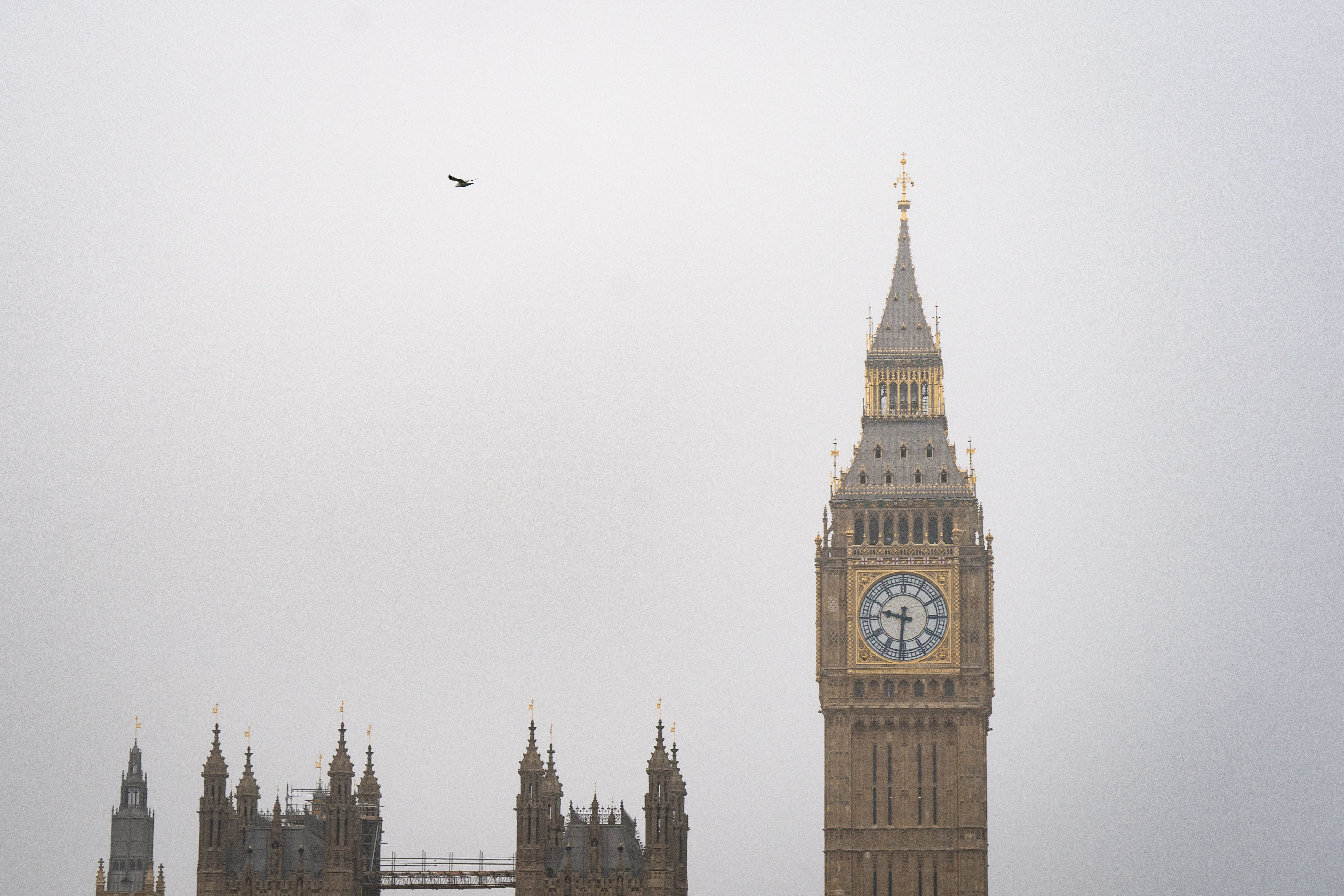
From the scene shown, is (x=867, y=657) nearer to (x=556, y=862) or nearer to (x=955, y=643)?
(x=955, y=643)

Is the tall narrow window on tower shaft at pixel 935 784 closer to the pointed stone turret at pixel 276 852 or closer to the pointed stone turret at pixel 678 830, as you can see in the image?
the pointed stone turret at pixel 678 830

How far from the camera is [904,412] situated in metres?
146

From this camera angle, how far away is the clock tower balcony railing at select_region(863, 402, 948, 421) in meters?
145

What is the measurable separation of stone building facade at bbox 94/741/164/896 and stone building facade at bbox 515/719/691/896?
794 inches

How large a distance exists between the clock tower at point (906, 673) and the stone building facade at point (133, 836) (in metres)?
32.2

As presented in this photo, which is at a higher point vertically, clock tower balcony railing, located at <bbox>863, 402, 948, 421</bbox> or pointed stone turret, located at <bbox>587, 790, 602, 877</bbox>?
clock tower balcony railing, located at <bbox>863, 402, 948, 421</bbox>

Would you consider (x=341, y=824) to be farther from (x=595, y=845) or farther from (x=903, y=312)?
(x=903, y=312)

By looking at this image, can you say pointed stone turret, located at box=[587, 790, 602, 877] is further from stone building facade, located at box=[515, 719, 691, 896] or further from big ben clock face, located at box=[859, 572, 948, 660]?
big ben clock face, located at box=[859, 572, 948, 660]

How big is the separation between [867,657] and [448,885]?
2342 cm

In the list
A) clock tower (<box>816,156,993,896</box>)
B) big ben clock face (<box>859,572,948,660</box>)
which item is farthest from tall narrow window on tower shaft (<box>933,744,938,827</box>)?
big ben clock face (<box>859,572,948,660</box>)

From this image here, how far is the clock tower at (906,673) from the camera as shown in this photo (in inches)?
5487

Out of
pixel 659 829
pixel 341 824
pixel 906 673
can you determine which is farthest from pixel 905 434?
pixel 341 824

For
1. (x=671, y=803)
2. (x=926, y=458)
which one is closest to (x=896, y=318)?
(x=926, y=458)

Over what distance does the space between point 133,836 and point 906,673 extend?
124 feet
